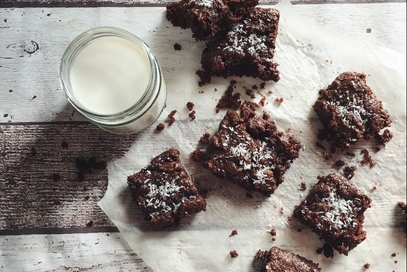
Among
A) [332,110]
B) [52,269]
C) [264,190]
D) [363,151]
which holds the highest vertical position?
[332,110]

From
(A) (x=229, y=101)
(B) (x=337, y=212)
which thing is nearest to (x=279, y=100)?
(A) (x=229, y=101)

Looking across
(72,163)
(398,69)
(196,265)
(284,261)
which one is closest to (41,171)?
(72,163)

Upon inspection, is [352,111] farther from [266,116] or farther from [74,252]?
[74,252]

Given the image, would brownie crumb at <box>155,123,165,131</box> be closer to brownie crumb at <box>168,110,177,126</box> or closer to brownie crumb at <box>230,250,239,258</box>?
brownie crumb at <box>168,110,177,126</box>

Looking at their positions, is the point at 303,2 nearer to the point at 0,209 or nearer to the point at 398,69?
the point at 398,69

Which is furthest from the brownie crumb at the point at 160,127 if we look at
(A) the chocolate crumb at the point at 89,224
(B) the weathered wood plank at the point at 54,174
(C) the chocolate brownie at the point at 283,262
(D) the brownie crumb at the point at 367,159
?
(D) the brownie crumb at the point at 367,159

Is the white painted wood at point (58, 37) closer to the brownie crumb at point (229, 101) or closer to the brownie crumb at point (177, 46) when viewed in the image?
the brownie crumb at point (177, 46)
